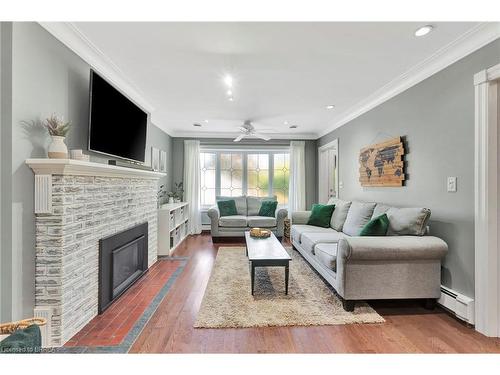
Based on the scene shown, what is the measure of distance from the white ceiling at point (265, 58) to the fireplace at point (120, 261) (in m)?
1.80

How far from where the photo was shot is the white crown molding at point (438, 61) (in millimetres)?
1960

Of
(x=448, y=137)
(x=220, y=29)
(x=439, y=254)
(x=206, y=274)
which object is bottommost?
(x=206, y=274)

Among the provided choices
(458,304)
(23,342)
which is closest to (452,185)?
(458,304)

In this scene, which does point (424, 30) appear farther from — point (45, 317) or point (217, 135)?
point (217, 135)

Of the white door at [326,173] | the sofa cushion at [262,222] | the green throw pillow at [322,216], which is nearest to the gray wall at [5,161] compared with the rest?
the green throw pillow at [322,216]

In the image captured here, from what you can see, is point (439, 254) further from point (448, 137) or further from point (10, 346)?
point (10, 346)

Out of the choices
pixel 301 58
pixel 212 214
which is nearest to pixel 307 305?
pixel 301 58

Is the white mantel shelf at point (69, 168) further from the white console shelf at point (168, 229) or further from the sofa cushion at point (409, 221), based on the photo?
the sofa cushion at point (409, 221)

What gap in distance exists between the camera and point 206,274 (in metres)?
3.35

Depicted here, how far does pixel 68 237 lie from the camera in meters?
1.88

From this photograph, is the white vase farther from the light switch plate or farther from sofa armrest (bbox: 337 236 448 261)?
the light switch plate

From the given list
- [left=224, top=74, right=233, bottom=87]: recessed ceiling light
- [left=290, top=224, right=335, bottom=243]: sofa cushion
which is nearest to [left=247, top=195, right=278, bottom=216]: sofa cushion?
[left=290, top=224, right=335, bottom=243]: sofa cushion

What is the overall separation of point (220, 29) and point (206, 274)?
2790mm

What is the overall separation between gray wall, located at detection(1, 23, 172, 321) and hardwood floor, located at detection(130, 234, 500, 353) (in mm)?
892
